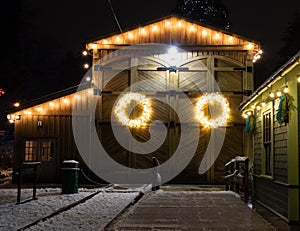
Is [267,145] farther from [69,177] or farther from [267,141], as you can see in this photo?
[69,177]

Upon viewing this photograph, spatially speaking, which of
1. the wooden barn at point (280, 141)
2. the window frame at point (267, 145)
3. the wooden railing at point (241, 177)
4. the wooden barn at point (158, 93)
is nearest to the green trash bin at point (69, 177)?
the wooden railing at point (241, 177)

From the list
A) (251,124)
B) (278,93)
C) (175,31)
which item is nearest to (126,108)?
(175,31)

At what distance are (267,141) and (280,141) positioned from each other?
1.79 metres

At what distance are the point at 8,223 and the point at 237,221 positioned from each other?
4.67 m

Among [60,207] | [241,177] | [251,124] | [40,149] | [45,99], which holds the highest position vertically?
[45,99]

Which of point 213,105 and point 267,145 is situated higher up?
point 213,105

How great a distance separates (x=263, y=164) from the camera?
1171cm

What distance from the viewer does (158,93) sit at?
809 inches

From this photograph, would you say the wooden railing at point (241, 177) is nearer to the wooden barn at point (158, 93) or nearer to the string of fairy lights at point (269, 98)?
the string of fairy lights at point (269, 98)

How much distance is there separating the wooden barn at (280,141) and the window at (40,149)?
Result: 1079 cm

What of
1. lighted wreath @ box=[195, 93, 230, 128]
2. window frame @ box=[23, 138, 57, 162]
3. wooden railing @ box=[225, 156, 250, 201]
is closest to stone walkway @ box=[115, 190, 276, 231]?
wooden railing @ box=[225, 156, 250, 201]

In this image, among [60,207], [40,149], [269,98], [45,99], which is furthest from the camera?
[40,149]

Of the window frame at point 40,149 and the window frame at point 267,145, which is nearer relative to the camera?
the window frame at point 267,145

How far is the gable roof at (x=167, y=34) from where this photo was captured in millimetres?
20734
